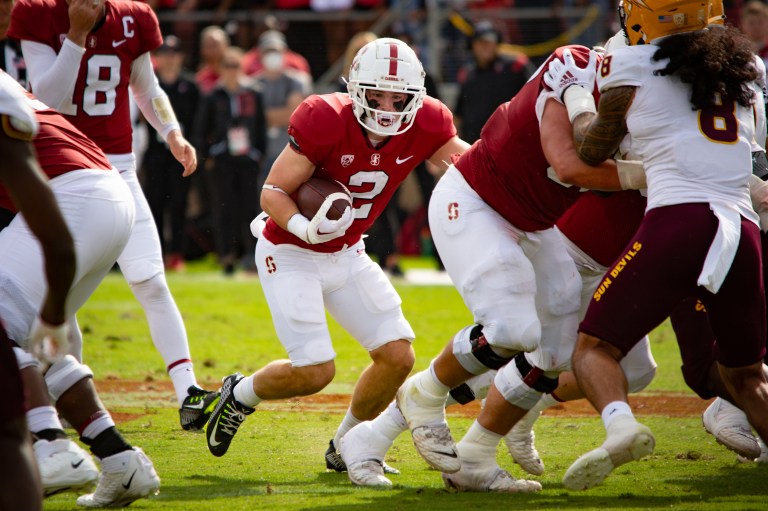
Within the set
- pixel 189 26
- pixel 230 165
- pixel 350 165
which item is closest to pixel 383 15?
pixel 189 26

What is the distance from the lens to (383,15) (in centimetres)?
1420

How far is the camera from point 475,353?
14.3 feet

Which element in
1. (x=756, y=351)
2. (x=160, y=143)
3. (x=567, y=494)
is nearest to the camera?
(x=756, y=351)

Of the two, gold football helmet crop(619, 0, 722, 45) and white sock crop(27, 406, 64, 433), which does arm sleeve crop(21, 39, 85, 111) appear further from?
gold football helmet crop(619, 0, 722, 45)

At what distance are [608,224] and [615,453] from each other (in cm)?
145

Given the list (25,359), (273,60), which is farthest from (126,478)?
(273,60)

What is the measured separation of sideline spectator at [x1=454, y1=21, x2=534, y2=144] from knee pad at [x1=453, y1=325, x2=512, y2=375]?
706 centimetres

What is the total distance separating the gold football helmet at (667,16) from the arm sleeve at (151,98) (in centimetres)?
278

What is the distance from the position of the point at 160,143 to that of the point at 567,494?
27.1 feet

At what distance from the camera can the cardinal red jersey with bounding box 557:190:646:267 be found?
484cm

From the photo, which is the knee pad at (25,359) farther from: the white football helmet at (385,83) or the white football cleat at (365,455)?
the white football helmet at (385,83)

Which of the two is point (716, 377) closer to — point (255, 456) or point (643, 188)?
point (643, 188)

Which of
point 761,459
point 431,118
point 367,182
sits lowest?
point 761,459

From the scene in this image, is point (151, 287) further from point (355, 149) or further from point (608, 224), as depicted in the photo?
point (608, 224)
